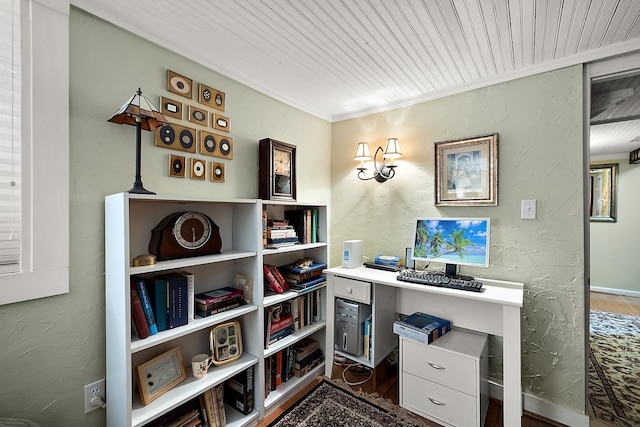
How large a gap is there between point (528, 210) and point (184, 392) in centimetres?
231

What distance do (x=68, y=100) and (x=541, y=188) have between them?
8.67 feet

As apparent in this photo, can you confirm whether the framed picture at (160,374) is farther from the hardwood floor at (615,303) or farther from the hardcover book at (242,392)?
the hardwood floor at (615,303)

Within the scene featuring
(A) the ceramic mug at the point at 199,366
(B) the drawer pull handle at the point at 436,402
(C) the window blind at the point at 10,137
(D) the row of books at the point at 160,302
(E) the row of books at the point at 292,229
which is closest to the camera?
(C) the window blind at the point at 10,137

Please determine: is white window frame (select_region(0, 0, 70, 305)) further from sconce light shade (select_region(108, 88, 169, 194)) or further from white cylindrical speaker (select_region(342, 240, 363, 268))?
white cylindrical speaker (select_region(342, 240, 363, 268))

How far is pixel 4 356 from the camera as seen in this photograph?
112cm

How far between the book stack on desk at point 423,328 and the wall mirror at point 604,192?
4521 millimetres

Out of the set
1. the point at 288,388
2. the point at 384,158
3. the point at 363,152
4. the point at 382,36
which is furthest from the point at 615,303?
the point at 382,36

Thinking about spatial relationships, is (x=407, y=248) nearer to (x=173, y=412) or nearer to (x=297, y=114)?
(x=297, y=114)

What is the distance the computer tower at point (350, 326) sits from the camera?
2074 millimetres

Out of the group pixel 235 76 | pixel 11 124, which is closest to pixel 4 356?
pixel 11 124

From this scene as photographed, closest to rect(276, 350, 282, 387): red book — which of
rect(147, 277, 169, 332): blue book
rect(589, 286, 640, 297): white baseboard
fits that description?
rect(147, 277, 169, 332): blue book

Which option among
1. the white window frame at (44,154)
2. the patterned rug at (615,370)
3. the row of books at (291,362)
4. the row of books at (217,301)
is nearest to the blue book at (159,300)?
the row of books at (217,301)

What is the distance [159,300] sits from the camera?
1.40 meters

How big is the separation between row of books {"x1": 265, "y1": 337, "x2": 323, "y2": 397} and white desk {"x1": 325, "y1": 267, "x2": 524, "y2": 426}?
0.43 ft
